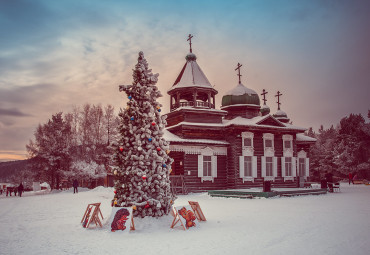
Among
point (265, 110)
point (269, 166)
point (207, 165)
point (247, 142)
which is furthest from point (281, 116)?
point (207, 165)

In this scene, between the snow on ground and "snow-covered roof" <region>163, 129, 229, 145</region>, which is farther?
"snow-covered roof" <region>163, 129, 229, 145</region>

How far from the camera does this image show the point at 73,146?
42.2 metres

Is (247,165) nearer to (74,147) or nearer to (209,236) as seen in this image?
(209,236)

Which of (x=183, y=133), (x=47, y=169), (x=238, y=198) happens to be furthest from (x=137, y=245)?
(x=47, y=169)

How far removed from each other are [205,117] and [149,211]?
1871 centimetres

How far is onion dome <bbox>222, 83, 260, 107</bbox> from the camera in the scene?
33062 millimetres

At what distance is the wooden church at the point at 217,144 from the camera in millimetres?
26391

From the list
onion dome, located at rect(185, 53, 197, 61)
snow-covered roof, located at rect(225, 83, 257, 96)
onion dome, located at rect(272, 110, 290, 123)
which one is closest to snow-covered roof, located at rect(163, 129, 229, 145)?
snow-covered roof, located at rect(225, 83, 257, 96)

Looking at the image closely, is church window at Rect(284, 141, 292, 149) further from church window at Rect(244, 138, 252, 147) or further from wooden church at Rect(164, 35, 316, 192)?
church window at Rect(244, 138, 252, 147)

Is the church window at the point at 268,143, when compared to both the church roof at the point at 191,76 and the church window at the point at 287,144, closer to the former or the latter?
the church window at the point at 287,144

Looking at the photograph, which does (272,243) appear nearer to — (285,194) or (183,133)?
(285,194)

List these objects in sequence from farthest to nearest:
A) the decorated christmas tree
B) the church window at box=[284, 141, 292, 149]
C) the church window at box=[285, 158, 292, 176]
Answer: the church window at box=[284, 141, 292, 149] → the church window at box=[285, 158, 292, 176] → the decorated christmas tree

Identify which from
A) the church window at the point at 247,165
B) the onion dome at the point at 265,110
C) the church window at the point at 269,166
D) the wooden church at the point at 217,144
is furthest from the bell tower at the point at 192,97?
the onion dome at the point at 265,110

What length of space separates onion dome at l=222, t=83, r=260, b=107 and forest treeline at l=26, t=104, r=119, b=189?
48.3 feet
